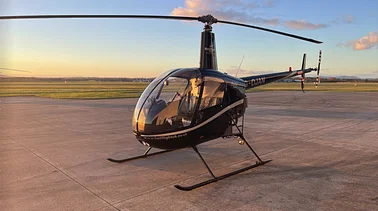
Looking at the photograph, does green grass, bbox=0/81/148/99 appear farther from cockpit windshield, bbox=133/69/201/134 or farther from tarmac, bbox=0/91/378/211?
cockpit windshield, bbox=133/69/201/134

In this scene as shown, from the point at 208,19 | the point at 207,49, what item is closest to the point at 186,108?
the point at 207,49

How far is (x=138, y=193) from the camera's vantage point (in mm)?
4688

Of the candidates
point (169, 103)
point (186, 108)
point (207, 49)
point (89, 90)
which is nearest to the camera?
point (169, 103)

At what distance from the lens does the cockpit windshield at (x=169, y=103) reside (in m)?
5.20

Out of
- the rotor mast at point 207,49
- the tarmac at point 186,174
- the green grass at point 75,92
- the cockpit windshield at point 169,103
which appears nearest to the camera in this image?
the tarmac at point 186,174

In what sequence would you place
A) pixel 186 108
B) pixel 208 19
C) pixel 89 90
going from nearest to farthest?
pixel 186 108
pixel 208 19
pixel 89 90

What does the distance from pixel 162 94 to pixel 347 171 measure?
4216mm

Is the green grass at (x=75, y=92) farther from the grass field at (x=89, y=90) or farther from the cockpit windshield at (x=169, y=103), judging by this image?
the cockpit windshield at (x=169, y=103)

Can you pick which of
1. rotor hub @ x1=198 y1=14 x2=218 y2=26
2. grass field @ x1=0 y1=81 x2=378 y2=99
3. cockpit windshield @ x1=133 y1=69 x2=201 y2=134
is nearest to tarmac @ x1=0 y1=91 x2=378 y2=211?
cockpit windshield @ x1=133 y1=69 x2=201 y2=134

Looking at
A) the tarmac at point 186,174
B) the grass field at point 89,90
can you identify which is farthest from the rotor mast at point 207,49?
the grass field at point 89,90

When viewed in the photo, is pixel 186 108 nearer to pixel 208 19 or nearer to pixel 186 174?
pixel 186 174

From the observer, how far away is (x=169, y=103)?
529 centimetres

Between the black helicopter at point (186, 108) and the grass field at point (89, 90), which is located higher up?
the black helicopter at point (186, 108)

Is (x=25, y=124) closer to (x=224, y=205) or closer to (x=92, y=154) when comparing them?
(x=92, y=154)
